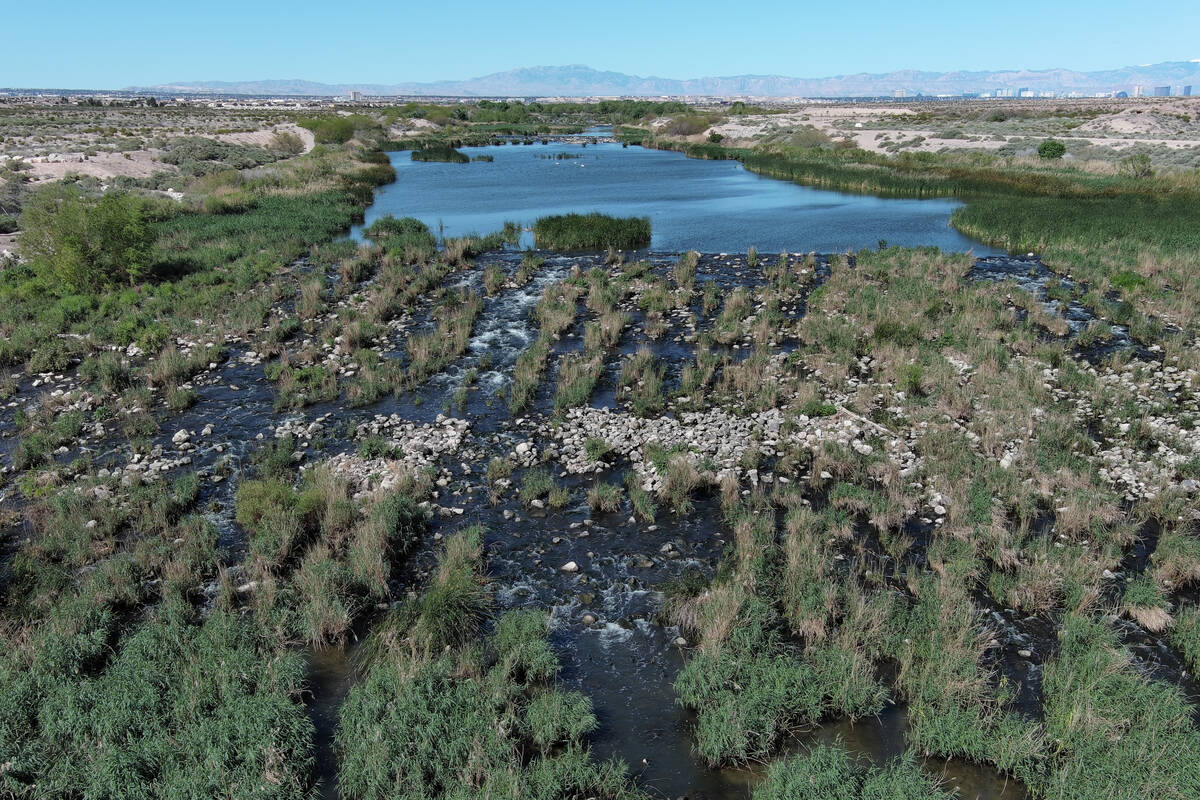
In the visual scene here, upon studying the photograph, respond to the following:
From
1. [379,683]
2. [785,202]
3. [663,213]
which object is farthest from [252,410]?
[785,202]

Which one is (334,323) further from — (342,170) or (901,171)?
(901,171)

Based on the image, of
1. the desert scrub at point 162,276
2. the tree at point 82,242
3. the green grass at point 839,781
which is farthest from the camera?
the tree at point 82,242

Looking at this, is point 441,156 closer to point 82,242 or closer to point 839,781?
point 82,242

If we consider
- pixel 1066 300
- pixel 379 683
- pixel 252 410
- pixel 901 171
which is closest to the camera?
pixel 379 683

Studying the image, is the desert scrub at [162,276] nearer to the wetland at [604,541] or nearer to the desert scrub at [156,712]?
the wetland at [604,541]

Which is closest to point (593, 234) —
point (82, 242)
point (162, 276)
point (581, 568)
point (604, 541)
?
point (162, 276)

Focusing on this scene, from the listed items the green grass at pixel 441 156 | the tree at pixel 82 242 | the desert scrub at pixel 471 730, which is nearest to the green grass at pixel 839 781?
the desert scrub at pixel 471 730
